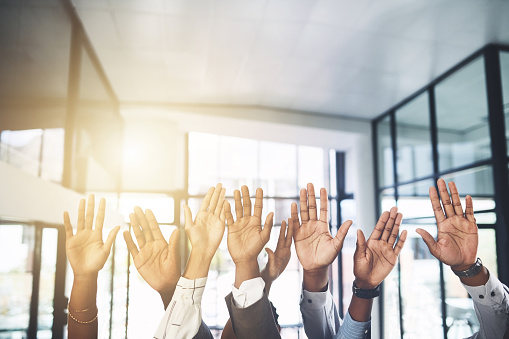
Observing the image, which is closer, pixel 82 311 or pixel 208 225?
pixel 82 311

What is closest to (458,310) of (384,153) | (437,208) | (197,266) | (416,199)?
(416,199)

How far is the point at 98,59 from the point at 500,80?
406 cm

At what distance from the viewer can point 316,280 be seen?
108 centimetres

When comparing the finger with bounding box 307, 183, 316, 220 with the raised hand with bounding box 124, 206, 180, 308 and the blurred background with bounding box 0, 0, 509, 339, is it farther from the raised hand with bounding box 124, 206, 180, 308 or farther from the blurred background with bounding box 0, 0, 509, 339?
the blurred background with bounding box 0, 0, 509, 339

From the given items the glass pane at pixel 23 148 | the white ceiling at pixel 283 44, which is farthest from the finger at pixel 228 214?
the white ceiling at pixel 283 44

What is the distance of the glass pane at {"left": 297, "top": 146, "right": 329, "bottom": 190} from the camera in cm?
749

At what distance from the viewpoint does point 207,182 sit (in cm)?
690

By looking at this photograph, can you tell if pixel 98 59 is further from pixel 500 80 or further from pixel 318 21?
pixel 500 80

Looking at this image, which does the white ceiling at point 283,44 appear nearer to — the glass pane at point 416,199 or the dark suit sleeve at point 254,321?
the glass pane at point 416,199

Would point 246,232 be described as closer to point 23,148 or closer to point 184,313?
point 184,313

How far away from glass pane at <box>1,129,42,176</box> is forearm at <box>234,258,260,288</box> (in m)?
1.69

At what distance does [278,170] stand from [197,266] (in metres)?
6.43

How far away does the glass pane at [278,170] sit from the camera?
723cm

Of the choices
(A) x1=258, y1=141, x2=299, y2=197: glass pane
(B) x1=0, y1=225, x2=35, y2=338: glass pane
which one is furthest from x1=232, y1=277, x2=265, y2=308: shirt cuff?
(A) x1=258, y1=141, x2=299, y2=197: glass pane
